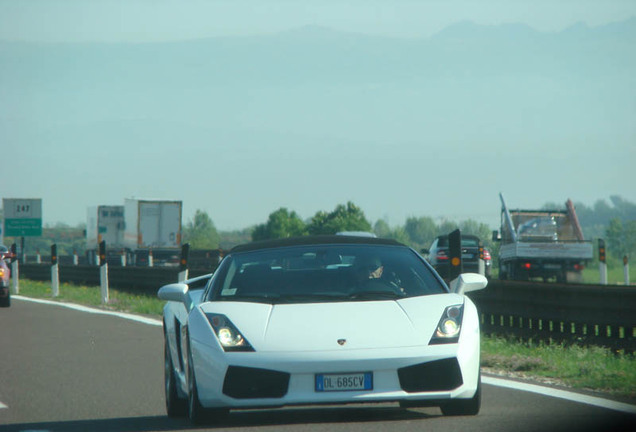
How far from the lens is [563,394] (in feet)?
29.7

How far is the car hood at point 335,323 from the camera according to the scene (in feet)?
23.1

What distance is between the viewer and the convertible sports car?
6.98 metres

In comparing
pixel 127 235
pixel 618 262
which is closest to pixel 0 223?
pixel 127 235

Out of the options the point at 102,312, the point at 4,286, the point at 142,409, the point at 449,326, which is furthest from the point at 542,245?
the point at 449,326

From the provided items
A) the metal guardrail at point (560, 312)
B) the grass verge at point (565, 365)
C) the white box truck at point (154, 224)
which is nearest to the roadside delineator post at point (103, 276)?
the metal guardrail at point (560, 312)

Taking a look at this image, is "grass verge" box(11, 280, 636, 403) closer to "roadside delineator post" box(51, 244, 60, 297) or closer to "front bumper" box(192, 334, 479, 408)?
"front bumper" box(192, 334, 479, 408)

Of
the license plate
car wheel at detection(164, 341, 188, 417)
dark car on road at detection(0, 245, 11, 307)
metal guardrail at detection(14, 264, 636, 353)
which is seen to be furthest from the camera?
dark car on road at detection(0, 245, 11, 307)

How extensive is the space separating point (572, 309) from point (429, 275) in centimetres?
472

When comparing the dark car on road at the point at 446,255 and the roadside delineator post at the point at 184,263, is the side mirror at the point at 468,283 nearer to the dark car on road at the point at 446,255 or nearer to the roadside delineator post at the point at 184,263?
the roadside delineator post at the point at 184,263

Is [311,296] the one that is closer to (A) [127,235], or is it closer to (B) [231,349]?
(B) [231,349]

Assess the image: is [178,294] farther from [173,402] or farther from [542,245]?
[542,245]

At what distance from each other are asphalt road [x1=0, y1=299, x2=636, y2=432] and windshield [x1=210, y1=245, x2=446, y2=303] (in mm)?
822

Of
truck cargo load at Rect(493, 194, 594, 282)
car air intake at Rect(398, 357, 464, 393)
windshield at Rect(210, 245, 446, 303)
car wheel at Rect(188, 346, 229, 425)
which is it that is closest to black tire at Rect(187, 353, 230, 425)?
car wheel at Rect(188, 346, 229, 425)

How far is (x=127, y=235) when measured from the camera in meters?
65.4
